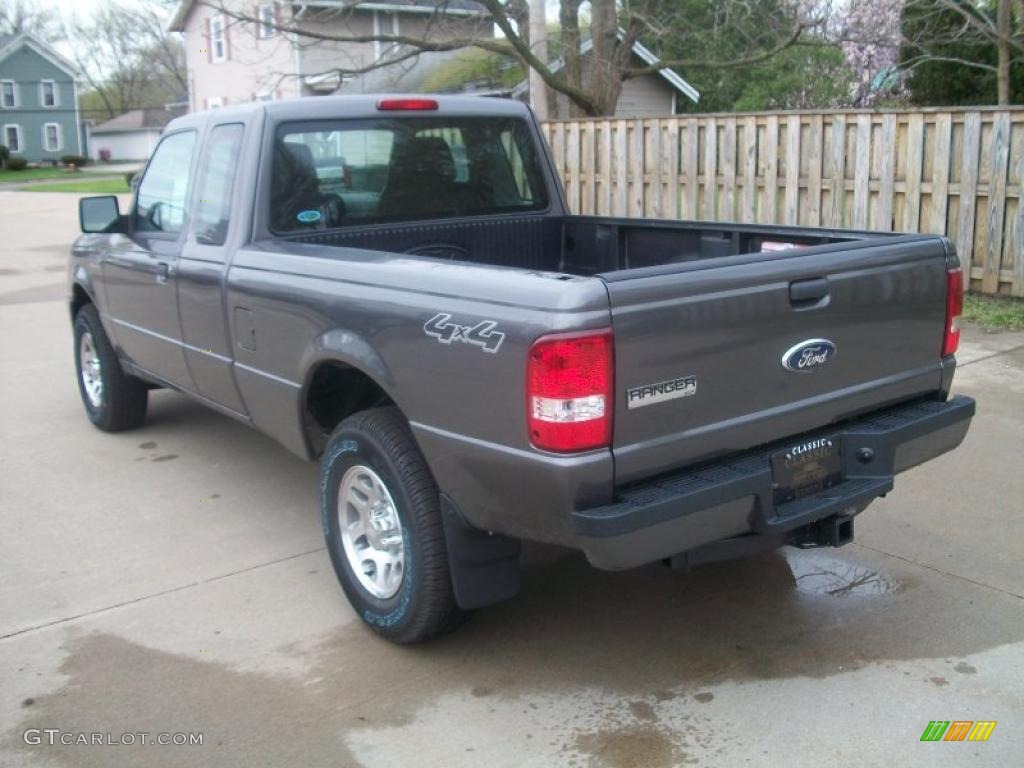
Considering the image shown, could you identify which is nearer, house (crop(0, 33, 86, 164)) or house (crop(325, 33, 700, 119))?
house (crop(325, 33, 700, 119))

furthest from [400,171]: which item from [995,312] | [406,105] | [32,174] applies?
[32,174]

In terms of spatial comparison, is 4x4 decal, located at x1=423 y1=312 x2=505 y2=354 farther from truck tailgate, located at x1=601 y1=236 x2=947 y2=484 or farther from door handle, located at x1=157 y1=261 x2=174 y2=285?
door handle, located at x1=157 y1=261 x2=174 y2=285

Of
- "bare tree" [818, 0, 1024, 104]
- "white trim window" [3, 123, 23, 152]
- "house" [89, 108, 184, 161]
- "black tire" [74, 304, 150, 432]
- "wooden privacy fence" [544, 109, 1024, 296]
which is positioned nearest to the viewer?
"black tire" [74, 304, 150, 432]

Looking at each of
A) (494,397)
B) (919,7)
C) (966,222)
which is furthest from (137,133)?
(494,397)

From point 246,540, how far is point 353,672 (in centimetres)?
146

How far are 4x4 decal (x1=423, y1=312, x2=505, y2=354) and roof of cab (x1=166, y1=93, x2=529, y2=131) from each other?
1.85 m

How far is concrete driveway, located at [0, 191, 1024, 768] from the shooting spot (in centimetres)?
337

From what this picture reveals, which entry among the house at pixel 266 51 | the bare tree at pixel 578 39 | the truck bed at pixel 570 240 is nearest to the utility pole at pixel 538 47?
the bare tree at pixel 578 39

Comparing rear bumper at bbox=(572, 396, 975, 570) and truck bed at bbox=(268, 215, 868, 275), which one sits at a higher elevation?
truck bed at bbox=(268, 215, 868, 275)

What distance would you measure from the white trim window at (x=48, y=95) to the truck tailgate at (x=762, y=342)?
70.0 m

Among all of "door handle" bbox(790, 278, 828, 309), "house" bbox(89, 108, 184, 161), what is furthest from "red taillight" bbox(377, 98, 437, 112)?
"house" bbox(89, 108, 184, 161)

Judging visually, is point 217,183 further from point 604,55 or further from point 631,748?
point 604,55

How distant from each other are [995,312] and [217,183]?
21.9ft

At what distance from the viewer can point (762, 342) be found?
11.2ft
